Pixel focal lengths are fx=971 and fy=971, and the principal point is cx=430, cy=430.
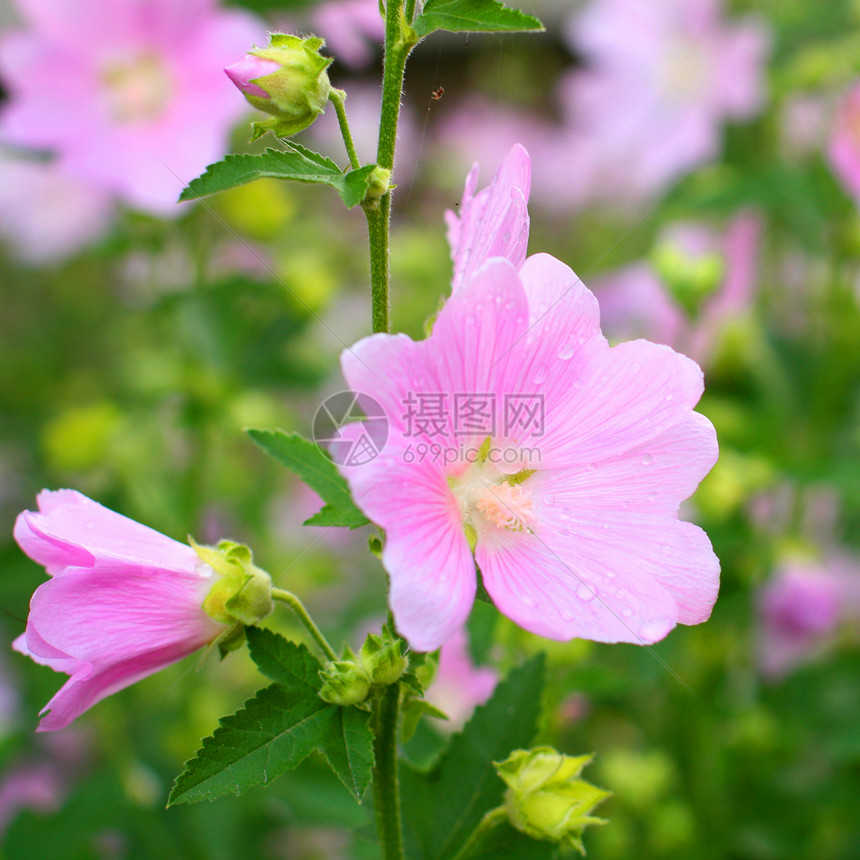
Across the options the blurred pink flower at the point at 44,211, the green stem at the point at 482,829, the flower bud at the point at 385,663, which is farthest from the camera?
the blurred pink flower at the point at 44,211

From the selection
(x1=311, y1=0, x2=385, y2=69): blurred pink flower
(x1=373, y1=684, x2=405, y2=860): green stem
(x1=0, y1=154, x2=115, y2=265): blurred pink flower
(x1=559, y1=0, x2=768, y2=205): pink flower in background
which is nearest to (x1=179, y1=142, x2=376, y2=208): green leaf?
(x1=373, y1=684, x2=405, y2=860): green stem

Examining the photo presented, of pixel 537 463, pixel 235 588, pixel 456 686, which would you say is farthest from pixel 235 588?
pixel 456 686

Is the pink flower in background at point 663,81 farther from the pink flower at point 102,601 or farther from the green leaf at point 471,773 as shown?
the pink flower at point 102,601

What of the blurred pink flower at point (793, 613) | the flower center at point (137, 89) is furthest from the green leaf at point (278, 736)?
the flower center at point (137, 89)

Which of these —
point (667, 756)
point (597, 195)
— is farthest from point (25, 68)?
point (597, 195)

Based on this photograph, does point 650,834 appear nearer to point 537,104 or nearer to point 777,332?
point 777,332

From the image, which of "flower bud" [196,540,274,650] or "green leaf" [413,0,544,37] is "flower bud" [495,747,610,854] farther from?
"green leaf" [413,0,544,37]

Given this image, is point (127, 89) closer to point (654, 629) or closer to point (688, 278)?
point (688, 278)
